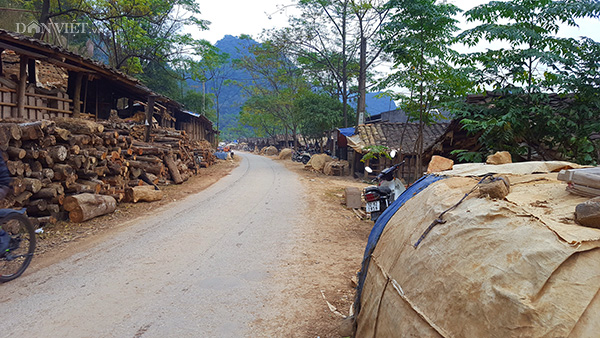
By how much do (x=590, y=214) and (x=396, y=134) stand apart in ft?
55.2

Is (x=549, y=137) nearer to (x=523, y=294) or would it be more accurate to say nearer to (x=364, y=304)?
(x=364, y=304)

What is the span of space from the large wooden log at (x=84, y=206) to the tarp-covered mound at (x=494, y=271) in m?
6.60

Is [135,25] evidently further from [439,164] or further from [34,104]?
[439,164]

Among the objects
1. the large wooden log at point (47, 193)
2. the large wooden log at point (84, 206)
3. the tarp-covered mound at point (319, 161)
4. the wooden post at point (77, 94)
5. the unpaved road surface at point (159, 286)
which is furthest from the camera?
the tarp-covered mound at point (319, 161)

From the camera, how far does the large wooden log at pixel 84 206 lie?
7029mm

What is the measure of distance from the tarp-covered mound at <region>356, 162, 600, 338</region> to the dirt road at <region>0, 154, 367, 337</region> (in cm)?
145

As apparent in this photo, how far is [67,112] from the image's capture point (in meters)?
11.8

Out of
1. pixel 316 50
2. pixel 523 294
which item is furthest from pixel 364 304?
pixel 316 50

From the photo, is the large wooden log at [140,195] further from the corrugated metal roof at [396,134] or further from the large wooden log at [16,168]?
the corrugated metal roof at [396,134]

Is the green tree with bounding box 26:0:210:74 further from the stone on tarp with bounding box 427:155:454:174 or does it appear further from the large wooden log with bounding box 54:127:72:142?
the stone on tarp with bounding box 427:155:454:174

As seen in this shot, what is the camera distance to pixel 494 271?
63.2 inches

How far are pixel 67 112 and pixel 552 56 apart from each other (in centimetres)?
1330

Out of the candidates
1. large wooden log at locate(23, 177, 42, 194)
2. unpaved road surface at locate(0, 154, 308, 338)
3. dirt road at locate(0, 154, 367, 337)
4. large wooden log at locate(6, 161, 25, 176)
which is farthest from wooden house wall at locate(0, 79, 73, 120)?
dirt road at locate(0, 154, 367, 337)

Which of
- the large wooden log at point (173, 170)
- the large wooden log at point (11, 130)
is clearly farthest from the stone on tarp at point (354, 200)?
the large wooden log at point (11, 130)
